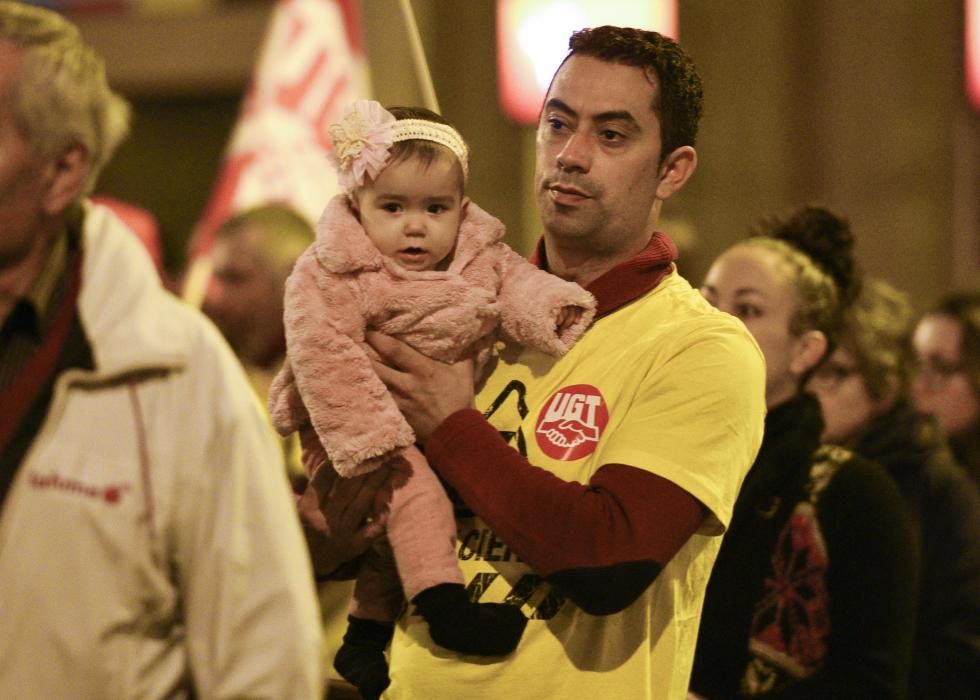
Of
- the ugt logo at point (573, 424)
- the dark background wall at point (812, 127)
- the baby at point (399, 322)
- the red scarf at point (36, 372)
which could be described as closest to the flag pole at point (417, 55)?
the baby at point (399, 322)

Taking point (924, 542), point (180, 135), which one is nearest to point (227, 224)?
point (924, 542)

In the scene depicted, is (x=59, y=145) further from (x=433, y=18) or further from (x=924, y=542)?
(x=433, y=18)

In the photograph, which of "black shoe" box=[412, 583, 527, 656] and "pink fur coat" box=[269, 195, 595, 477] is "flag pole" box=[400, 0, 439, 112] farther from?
"black shoe" box=[412, 583, 527, 656]

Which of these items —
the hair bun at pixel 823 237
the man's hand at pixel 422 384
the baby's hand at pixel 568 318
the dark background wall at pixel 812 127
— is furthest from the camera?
the dark background wall at pixel 812 127

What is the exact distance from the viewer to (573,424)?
10.1 ft

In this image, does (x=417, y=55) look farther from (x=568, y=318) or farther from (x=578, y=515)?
(x=578, y=515)

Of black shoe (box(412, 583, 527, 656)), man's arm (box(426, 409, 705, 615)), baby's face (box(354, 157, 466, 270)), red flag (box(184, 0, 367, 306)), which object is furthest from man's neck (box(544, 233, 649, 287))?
red flag (box(184, 0, 367, 306))

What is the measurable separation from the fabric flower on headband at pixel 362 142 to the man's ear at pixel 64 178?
2.92ft

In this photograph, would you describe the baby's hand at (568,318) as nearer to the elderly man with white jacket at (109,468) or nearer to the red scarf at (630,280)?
the red scarf at (630,280)

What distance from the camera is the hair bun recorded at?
4.54 metres

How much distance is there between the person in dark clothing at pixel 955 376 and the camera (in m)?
6.42

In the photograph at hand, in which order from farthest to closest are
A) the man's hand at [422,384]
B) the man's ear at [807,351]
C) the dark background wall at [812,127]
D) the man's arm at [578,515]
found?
1. the dark background wall at [812,127]
2. the man's ear at [807,351]
3. the man's hand at [422,384]
4. the man's arm at [578,515]

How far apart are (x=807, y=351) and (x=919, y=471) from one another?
1.06 m

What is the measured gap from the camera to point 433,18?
42.4ft
